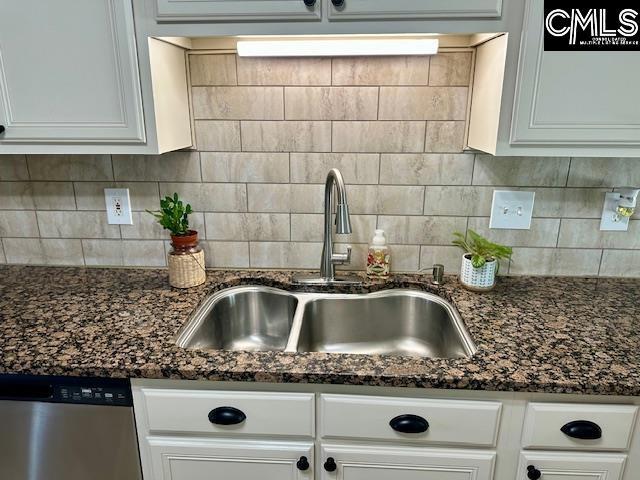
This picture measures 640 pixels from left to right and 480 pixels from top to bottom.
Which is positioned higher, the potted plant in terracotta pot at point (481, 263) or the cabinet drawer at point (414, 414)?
the potted plant in terracotta pot at point (481, 263)

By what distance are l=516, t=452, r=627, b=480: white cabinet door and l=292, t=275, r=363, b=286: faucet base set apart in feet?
2.36

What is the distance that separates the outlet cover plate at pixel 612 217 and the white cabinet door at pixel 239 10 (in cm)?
115

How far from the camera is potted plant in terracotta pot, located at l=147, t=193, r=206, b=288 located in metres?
1.42

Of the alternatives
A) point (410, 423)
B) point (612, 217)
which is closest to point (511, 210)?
point (612, 217)

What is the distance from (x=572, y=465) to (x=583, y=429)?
0.12 meters

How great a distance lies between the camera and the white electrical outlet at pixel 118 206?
5.18 ft

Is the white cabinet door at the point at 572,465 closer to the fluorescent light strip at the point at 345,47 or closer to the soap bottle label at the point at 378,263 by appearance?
the soap bottle label at the point at 378,263

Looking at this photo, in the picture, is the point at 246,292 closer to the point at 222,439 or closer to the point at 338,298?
the point at 338,298

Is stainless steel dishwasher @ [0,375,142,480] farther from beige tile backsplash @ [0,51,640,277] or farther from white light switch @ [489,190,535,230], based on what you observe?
white light switch @ [489,190,535,230]

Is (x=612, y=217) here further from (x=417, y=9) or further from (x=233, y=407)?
(x=233, y=407)

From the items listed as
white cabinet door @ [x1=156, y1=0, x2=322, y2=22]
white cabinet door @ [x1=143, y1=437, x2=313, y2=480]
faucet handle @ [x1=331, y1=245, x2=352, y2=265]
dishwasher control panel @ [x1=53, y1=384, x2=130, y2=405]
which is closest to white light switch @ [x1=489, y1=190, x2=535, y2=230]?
faucet handle @ [x1=331, y1=245, x2=352, y2=265]

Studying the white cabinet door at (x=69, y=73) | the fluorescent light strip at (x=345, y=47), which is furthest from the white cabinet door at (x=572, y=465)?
the white cabinet door at (x=69, y=73)

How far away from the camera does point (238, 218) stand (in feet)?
5.20

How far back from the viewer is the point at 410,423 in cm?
106
